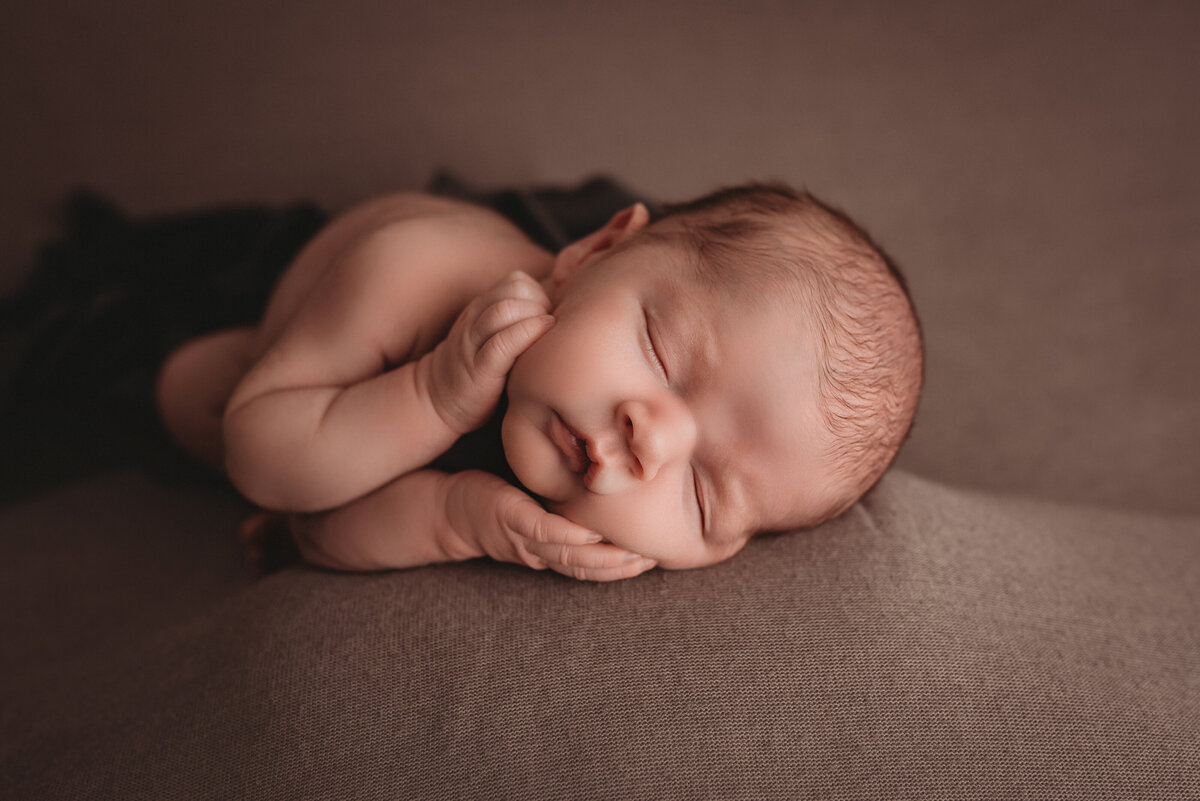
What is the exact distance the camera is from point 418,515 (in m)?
0.93

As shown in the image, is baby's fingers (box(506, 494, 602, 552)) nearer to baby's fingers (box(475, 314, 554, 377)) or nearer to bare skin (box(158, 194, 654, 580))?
bare skin (box(158, 194, 654, 580))

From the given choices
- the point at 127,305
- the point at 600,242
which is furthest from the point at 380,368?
the point at 127,305

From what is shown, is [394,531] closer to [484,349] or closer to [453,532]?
[453,532]

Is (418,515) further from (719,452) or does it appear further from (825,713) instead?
(825,713)

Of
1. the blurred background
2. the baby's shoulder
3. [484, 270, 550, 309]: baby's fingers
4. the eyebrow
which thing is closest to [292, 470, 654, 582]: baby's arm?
the eyebrow

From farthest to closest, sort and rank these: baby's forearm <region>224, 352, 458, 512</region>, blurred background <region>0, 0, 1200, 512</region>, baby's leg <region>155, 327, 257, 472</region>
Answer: blurred background <region>0, 0, 1200, 512</region> → baby's leg <region>155, 327, 257, 472</region> → baby's forearm <region>224, 352, 458, 512</region>

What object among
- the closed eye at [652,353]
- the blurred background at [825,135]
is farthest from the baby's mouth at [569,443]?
the blurred background at [825,135]

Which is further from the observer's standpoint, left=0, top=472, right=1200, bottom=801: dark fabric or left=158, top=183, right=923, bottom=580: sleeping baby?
left=158, top=183, right=923, bottom=580: sleeping baby

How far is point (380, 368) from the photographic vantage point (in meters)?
1.07

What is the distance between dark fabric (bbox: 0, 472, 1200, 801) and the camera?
0.72m

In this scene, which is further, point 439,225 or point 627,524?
point 439,225

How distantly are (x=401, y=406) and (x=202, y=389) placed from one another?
59cm

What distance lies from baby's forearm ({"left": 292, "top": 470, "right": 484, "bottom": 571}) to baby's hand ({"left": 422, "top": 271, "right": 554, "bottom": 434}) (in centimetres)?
10

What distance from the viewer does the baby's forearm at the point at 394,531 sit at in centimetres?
92
